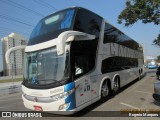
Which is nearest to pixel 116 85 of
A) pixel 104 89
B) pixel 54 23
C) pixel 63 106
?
pixel 104 89

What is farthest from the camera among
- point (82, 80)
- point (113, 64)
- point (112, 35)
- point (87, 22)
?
point (112, 35)

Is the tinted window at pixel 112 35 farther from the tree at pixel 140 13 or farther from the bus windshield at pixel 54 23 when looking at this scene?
the tree at pixel 140 13

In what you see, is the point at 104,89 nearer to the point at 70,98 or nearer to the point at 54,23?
the point at 70,98

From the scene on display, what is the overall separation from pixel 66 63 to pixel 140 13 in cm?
1449

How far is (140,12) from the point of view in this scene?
18.8 meters

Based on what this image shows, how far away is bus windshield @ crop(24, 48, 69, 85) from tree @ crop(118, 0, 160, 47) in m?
13.2

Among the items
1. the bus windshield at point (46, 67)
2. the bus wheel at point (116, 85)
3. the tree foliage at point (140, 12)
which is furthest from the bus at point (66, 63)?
the tree foliage at point (140, 12)

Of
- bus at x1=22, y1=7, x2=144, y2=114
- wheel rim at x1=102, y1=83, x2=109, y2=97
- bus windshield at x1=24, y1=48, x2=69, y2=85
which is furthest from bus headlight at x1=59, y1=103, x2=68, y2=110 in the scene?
wheel rim at x1=102, y1=83, x2=109, y2=97

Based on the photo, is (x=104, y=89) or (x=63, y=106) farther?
(x=104, y=89)

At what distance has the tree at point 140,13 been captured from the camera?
711 inches

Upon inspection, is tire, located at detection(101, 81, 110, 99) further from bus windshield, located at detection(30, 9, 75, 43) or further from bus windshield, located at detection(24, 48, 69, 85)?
bus windshield, located at detection(30, 9, 75, 43)

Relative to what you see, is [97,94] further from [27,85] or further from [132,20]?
[132,20]

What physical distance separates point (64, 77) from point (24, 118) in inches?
86.7

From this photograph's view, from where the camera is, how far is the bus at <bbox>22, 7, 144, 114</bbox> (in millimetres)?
6324
